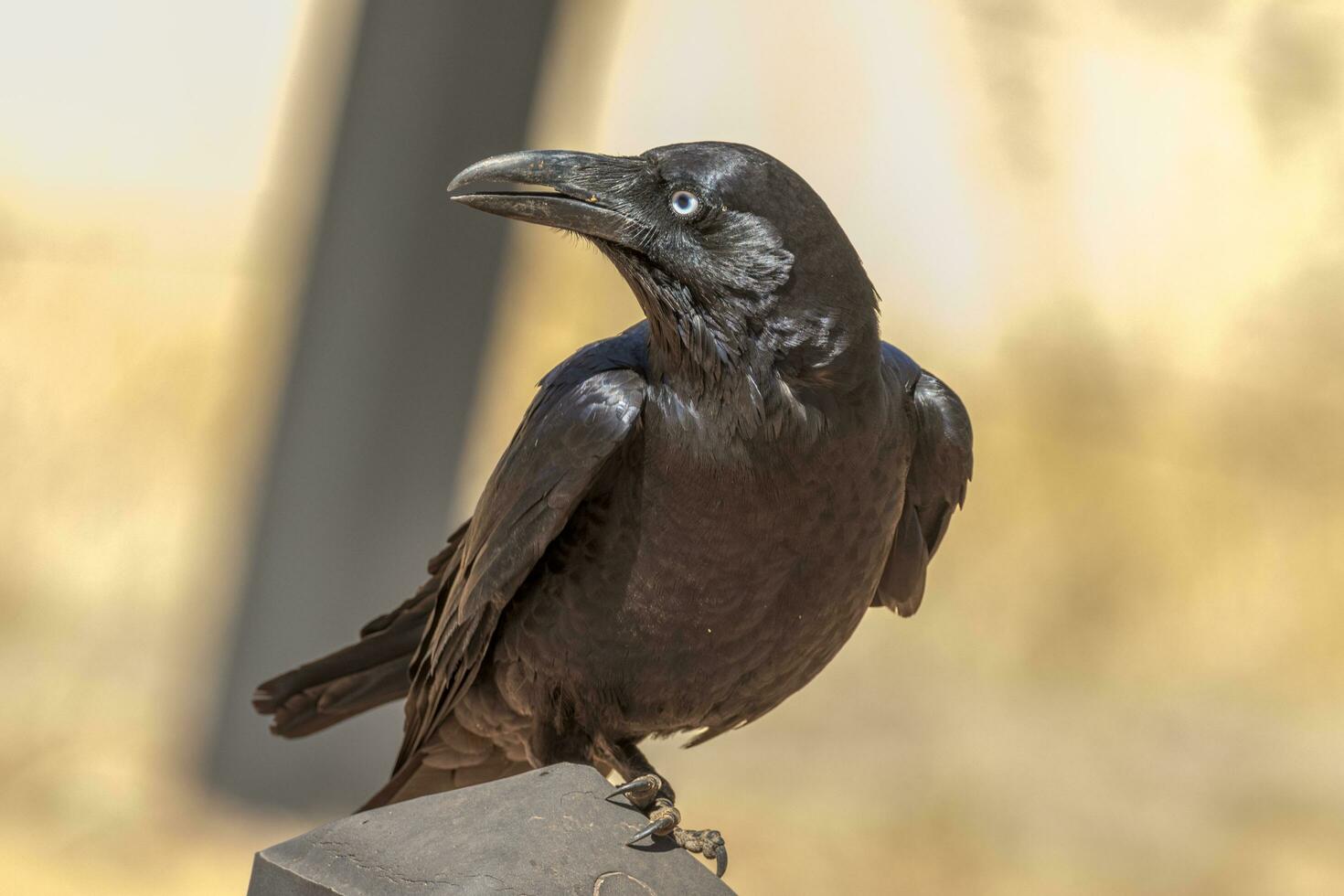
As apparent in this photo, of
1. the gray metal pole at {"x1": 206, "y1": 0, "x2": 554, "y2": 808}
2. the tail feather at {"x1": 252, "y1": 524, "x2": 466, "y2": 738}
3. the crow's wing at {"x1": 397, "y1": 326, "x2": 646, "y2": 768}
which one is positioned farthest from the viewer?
the gray metal pole at {"x1": 206, "y1": 0, "x2": 554, "y2": 808}

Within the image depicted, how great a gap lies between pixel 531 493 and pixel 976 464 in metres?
5.48

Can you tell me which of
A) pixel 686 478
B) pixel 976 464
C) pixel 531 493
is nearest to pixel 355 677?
pixel 531 493

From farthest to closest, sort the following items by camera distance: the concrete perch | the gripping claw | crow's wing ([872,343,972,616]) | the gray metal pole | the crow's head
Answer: the gray metal pole → crow's wing ([872,343,972,616]) → the crow's head → the gripping claw → the concrete perch

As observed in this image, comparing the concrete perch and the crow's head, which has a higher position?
the crow's head

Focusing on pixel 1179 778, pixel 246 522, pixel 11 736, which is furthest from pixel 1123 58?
pixel 11 736

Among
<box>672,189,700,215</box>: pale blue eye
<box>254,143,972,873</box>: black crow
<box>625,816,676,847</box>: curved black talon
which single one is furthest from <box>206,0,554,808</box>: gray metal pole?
<box>625,816,676,847</box>: curved black talon

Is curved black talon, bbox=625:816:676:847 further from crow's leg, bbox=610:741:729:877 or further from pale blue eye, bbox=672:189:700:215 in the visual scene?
pale blue eye, bbox=672:189:700:215

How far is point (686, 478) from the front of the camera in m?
2.75

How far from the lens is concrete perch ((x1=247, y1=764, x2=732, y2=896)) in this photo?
2098mm

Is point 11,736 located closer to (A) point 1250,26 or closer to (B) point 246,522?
(B) point 246,522

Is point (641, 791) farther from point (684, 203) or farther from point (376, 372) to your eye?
point (376, 372)

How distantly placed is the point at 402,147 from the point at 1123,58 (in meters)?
3.91

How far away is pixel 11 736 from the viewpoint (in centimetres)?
650

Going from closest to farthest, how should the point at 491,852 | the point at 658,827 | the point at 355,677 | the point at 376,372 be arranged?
the point at 491,852 → the point at 658,827 → the point at 355,677 → the point at 376,372
